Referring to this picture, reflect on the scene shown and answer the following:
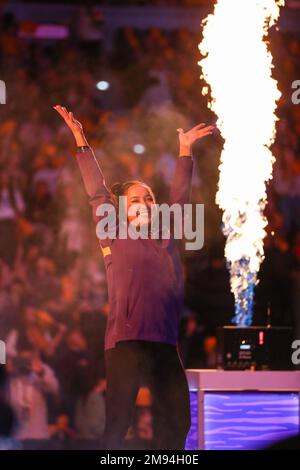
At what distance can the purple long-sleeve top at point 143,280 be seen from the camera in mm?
5152

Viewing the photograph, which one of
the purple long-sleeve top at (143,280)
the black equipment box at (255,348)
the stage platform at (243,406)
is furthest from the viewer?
the black equipment box at (255,348)

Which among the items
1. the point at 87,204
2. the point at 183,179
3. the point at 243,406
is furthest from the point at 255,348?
the point at 87,204

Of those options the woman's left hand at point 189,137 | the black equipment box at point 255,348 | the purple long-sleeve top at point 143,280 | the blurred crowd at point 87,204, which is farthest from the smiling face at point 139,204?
the blurred crowd at point 87,204

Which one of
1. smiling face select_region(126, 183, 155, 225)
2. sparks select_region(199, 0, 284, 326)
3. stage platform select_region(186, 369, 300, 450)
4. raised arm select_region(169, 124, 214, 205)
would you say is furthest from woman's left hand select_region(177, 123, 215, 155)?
stage platform select_region(186, 369, 300, 450)

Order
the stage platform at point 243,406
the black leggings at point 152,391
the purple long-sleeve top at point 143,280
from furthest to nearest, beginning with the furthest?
the stage platform at point 243,406 → the purple long-sleeve top at point 143,280 → the black leggings at point 152,391

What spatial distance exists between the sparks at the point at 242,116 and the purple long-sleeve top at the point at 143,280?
1.05 meters

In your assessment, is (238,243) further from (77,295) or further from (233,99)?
(77,295)

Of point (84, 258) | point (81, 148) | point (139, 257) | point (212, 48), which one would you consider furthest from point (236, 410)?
point (84, 258)

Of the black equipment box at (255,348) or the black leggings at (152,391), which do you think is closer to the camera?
the black leggings at (152,391)

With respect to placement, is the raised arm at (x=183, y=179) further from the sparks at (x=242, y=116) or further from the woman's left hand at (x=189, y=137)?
the sparks at (x=242, y=116)

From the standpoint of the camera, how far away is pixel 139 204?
534 cm

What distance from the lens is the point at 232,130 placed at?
636 cm

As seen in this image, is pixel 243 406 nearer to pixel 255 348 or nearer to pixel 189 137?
pixel 255 348
